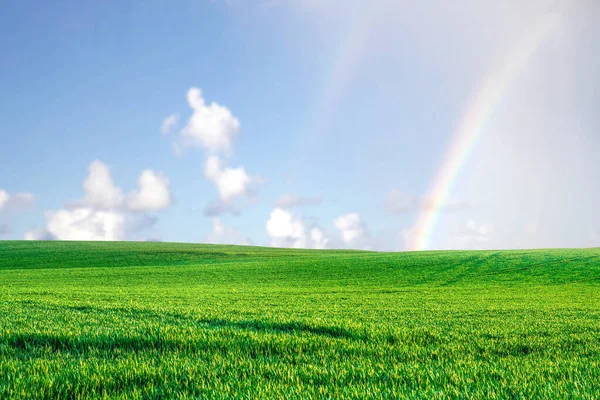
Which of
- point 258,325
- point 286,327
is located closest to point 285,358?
point 286,327

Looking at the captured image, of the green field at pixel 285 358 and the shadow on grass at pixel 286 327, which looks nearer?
the green field at pixel 285 358

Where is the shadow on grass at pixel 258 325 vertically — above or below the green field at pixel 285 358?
below

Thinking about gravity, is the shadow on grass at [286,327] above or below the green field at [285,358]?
below

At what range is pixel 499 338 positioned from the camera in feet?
38.1

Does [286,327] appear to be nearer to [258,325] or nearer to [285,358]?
[258,325]

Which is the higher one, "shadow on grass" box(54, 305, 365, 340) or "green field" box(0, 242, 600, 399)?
"green field" box(0, 242, 600, 399)

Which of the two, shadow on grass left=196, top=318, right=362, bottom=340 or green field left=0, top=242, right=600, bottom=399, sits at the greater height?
green field left=0, top=242, right=600, bottom=399

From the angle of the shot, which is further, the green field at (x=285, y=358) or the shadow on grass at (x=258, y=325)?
the shadow on grass at (x=258, y=325)

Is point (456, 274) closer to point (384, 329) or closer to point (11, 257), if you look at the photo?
point (384, 329)

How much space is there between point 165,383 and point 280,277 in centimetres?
4634

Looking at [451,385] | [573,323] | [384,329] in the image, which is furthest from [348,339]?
[573,323]

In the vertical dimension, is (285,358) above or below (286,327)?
above

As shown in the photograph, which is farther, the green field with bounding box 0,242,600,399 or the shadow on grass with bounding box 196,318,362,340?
the shadow on grass with bounding box 196,318,362,340

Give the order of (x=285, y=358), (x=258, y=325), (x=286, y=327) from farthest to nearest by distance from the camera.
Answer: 1. (x=258, y=325)
2. (x=286, y=327)
3. (x=285, y=358)
